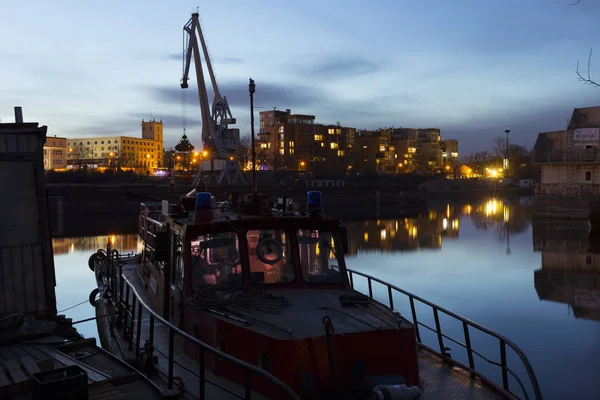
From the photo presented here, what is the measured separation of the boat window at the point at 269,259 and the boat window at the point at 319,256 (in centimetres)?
23

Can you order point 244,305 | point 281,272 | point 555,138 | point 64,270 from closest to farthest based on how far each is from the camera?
point 244,305 < point 281,272 < point 64,270 < point 555,138

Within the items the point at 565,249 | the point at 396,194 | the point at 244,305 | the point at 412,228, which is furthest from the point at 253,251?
the point at 396,194

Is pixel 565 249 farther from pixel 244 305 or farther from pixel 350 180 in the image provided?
pixel 350 180

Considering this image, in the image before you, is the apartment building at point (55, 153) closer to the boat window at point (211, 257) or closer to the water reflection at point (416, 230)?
the water reflection at point (416, 230)

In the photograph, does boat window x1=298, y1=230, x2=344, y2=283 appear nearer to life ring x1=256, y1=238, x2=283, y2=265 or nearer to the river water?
life ring x1=256, y1=238, x2=283, y2=265

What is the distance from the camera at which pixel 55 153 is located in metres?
175

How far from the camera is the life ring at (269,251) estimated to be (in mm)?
7641

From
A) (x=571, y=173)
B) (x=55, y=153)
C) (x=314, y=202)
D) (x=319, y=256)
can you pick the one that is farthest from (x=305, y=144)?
(x=319, y=256)

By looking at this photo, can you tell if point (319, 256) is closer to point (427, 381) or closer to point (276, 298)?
point (276, 298)

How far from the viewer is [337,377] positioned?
5.90m

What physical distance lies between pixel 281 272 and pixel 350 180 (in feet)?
341

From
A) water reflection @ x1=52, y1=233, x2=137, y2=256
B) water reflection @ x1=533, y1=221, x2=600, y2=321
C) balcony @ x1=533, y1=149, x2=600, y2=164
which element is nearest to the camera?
water reflection @ x1=533, y1=221, x2=600, y2=321

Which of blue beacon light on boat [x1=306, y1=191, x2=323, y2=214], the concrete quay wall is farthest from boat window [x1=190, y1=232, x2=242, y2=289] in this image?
the concrete quay wall

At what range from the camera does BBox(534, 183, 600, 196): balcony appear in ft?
188
